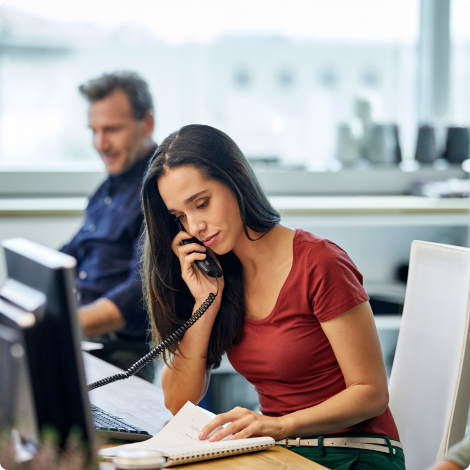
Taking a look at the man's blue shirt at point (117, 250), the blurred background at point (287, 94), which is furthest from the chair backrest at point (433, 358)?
the blurred background at point (287, 94)

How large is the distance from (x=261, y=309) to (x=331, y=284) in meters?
0.19

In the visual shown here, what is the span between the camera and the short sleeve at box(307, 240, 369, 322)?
48.6 inches

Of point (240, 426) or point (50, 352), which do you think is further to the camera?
point (240, 426)

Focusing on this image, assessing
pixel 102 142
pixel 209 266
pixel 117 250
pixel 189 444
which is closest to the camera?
pixel 189 444

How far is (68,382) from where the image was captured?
653 mm

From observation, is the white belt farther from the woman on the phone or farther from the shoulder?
the shoulder

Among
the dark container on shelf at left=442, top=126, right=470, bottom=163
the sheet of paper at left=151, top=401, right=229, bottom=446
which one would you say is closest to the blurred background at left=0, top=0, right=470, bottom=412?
the dark container on shelf at left=442, top=126, right=470, bottom=163

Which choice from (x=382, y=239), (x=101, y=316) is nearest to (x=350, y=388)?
(x=101, y=316)

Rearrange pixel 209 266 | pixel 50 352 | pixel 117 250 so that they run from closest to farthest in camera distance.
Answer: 1. pixel 50 352
2. pixel 209 266
3. pixel 117 250

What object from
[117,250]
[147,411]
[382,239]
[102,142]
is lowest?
[382,239]

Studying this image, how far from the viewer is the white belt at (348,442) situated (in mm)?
1217

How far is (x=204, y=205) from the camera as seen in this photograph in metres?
1.33

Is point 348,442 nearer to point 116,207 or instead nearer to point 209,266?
point 209,266

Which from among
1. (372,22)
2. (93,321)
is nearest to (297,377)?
(93,321)
